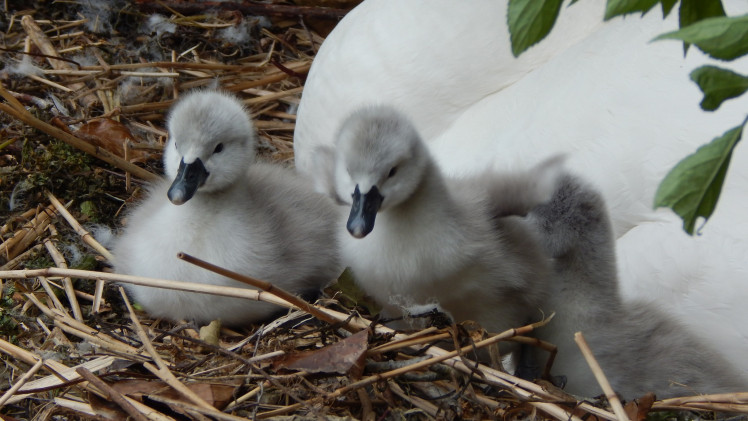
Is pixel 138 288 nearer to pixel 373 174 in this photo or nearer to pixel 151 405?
pixel 151 405

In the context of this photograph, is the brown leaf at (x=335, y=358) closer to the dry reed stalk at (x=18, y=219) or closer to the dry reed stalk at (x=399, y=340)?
the dry reed stalk at (x=399, y=340)

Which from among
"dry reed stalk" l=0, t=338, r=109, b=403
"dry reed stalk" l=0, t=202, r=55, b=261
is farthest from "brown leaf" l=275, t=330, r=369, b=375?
"dry reed stalk" l=0, t=202, r=55, b=261

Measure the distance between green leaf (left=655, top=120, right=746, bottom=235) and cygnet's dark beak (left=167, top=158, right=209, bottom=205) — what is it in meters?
1.33

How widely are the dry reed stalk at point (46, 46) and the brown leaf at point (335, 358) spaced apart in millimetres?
1670

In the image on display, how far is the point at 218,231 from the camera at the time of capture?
6.97ft

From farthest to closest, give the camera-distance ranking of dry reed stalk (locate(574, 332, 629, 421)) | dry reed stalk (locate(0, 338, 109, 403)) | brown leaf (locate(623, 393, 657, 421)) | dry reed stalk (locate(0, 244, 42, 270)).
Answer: dry reed stalk (locate(0, 244, 42, 270)) < dry reed stalk (locate(0, 338, 109, 403)) < brown leaf (locate(623, 393, 657, 421)) < dry reed stalk (locate(574, 332, 629, 421))

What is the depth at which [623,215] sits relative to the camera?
194 centimetres

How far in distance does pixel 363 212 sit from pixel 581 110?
661 mm

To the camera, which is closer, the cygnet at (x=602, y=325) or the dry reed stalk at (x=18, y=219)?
the cygnet at (x=602, y=325)

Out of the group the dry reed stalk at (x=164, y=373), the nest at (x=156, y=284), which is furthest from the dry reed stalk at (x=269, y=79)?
the dry reed stalk at (x=164, y=373)

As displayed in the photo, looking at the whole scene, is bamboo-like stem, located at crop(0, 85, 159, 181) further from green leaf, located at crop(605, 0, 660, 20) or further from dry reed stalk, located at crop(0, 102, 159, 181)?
green leaf, located at crop(605, 0, 660, 20)

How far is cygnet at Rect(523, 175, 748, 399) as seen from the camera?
1854 millimetres

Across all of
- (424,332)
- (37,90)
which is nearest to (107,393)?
(424,332)

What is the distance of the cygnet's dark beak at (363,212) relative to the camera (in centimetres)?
162
